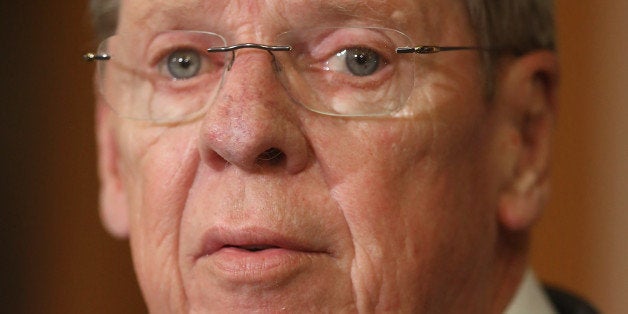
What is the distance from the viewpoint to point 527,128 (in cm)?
189

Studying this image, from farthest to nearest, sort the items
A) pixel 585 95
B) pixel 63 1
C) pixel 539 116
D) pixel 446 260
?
1. pixel 63 1
2. pixel 585 95
3. pixel 539 116
4. pixel 446 260

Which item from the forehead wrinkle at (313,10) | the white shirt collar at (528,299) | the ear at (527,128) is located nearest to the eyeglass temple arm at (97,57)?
the forehead wrinkle at (313,10)

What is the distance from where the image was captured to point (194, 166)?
1665 mm

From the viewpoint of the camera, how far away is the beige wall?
3.01 metres

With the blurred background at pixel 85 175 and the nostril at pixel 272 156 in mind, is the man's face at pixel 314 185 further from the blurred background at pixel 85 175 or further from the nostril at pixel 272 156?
the blurred background at pixel 85 175

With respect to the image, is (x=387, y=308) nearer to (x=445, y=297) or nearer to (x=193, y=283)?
(x=445, y=297)

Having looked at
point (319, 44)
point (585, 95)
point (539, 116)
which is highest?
point (319, 44)

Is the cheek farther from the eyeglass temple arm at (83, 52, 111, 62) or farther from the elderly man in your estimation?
the eyeglass temple arm at (83, 52, 111, 62)

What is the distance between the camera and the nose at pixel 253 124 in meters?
1.55

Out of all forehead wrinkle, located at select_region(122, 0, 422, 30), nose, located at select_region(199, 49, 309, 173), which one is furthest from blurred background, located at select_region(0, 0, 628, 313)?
nose, located at select_region(199, 49, 309, 173)

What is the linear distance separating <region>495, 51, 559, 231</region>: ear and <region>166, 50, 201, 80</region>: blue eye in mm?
578

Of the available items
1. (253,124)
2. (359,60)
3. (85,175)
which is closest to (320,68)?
(359,60)

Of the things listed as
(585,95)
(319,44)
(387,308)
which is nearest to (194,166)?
(319,44)

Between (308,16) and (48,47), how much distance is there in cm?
204
